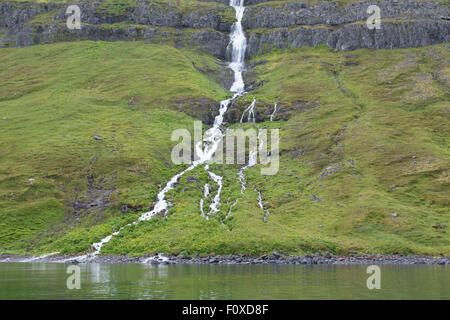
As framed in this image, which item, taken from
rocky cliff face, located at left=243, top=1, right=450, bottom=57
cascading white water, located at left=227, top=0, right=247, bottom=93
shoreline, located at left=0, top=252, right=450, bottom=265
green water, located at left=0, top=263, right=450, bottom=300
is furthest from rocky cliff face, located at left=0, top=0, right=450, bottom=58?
green water, located at left=0, top=263, right=450, bottom=300

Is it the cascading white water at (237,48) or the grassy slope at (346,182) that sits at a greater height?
the cascading white water at (237,48)

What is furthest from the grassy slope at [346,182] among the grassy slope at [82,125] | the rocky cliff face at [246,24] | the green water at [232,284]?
the rocky cliff face at [246,24]

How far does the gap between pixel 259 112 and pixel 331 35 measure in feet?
211

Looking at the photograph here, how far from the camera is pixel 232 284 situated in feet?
115

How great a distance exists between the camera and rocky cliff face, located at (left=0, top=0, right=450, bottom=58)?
529 ft

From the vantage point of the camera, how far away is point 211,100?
12988cm

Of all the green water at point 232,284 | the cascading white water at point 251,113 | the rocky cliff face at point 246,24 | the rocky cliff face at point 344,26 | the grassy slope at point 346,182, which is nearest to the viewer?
the green water at point 232,284

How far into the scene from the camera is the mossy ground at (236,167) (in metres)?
67.1

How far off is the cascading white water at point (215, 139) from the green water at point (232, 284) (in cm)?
2395

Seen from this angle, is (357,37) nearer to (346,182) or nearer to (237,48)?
(237,48)

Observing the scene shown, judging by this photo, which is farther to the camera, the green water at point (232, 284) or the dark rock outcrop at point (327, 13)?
the dark rock outcrop at point (327, 13)

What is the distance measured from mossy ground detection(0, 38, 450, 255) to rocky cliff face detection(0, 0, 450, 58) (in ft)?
33.5

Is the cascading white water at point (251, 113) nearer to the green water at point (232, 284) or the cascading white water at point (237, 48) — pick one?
the cascading white water at point (237, 48)
